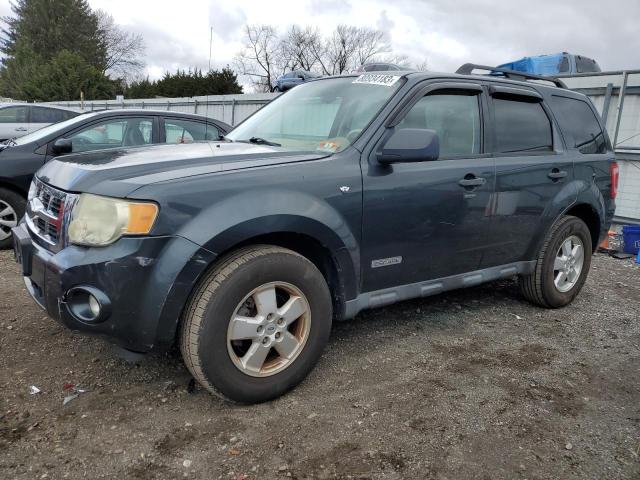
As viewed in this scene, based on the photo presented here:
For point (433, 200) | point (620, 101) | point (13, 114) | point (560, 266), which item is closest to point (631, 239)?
point (620, 101)

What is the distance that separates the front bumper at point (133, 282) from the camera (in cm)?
230

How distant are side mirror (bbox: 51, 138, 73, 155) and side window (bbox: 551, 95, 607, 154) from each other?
462cm

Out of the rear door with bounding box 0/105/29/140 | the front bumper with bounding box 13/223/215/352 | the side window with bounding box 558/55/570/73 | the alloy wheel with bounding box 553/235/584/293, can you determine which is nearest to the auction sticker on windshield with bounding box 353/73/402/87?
the front bumper with bounding box 13/223/215/352

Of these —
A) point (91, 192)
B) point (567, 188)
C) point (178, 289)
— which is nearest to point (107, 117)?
point (91, 192)

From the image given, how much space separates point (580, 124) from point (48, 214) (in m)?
4.20

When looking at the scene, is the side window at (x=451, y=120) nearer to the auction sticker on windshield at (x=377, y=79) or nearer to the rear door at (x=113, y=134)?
the auction sticker on windshield at (x=377, y=79)

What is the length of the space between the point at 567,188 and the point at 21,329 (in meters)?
4.24

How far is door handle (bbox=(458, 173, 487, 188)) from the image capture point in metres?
3.39

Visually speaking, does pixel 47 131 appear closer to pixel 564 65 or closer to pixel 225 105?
pixel 225 105

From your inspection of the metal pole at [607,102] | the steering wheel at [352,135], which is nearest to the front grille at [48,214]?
the steering wheel at [352,135]

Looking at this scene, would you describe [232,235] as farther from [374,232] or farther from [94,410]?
[94,410]

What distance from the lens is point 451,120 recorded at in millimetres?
3514

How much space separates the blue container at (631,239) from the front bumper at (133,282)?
6730 millimetres

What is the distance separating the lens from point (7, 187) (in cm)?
540
